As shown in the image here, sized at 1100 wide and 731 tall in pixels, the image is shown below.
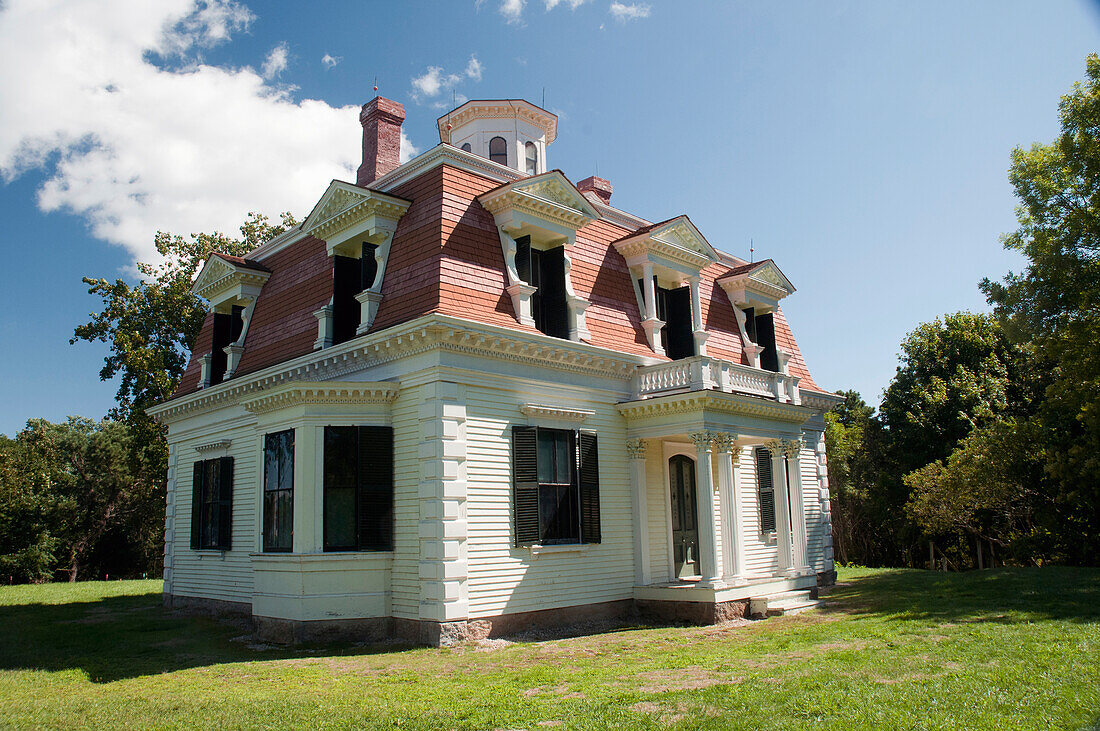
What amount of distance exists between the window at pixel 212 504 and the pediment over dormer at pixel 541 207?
9.70 m

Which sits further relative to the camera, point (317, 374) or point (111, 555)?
point (111, 555)

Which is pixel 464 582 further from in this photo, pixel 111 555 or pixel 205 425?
pixel 111 555

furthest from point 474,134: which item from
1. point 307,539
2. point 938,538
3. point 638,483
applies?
point 938,538

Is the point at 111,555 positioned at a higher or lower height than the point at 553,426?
lower

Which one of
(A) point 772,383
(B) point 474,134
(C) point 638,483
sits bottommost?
(C) point 638,483

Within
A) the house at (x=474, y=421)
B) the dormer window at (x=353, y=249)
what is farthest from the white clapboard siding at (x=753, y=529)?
the dormer window at (x=353, y=249)

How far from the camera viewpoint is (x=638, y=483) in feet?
57.7

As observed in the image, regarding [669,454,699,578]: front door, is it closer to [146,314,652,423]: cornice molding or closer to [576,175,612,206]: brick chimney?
[146,314,652,423]: cornice molding

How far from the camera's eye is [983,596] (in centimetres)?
1744

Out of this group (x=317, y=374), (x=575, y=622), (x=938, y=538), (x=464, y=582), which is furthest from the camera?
(x=938, y=538)

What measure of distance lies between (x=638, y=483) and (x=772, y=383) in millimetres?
4761

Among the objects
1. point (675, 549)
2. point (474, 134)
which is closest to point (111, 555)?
point (474, 134)

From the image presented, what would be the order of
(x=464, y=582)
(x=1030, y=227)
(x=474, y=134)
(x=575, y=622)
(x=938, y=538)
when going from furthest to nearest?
(x=938, y=538), (x=474, y=134), (x=1030, y=227), (x=575, y=622), (x=464, y=582)

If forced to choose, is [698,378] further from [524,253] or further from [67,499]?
[67,499]
